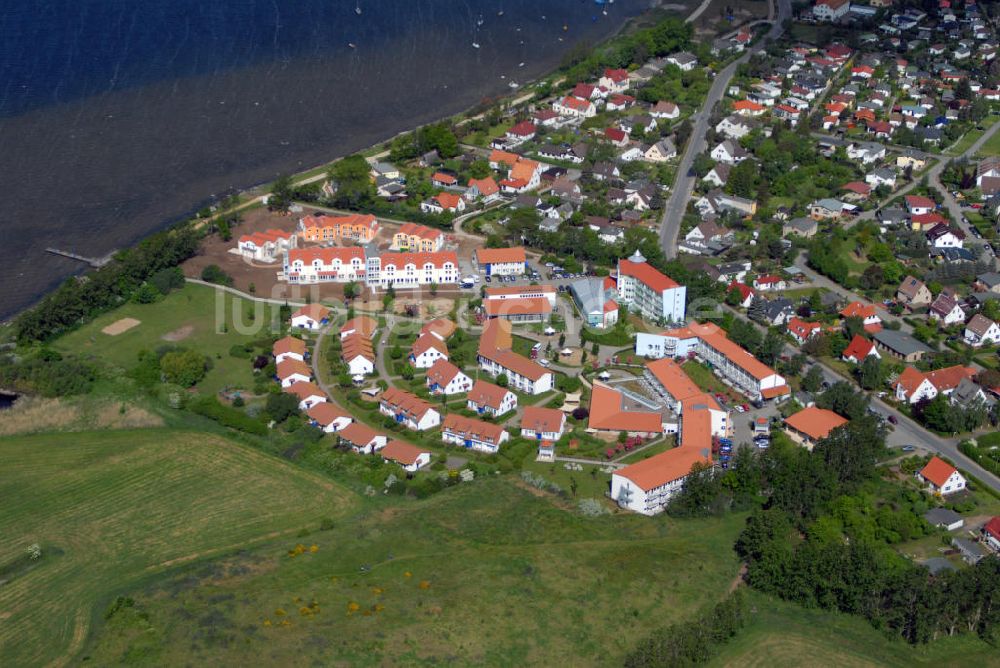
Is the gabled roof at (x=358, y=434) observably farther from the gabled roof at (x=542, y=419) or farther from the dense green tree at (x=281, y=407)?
the gabled roof at (x=542, y=419)

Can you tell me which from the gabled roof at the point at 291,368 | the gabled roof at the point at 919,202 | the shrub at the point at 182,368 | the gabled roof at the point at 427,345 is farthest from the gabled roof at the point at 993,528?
the shrub at the point at 182,368

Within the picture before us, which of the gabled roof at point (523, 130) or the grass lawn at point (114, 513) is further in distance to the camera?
the gabled roof at point (523, 130)

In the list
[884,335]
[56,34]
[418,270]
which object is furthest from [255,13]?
[884,335]

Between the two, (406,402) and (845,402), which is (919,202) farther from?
(406,402)

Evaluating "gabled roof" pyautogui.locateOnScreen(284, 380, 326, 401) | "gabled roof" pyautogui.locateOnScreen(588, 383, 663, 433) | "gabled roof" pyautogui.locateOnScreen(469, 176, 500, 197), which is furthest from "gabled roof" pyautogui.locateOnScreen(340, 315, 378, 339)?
"gabled roof" pyautogui.locateOnScreen(469, 176, 500, 197)

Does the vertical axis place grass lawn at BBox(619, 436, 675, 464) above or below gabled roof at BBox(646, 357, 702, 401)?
below

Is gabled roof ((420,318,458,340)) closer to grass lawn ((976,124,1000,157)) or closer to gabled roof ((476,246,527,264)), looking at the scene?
gabled roof ((476,246,527,264))
